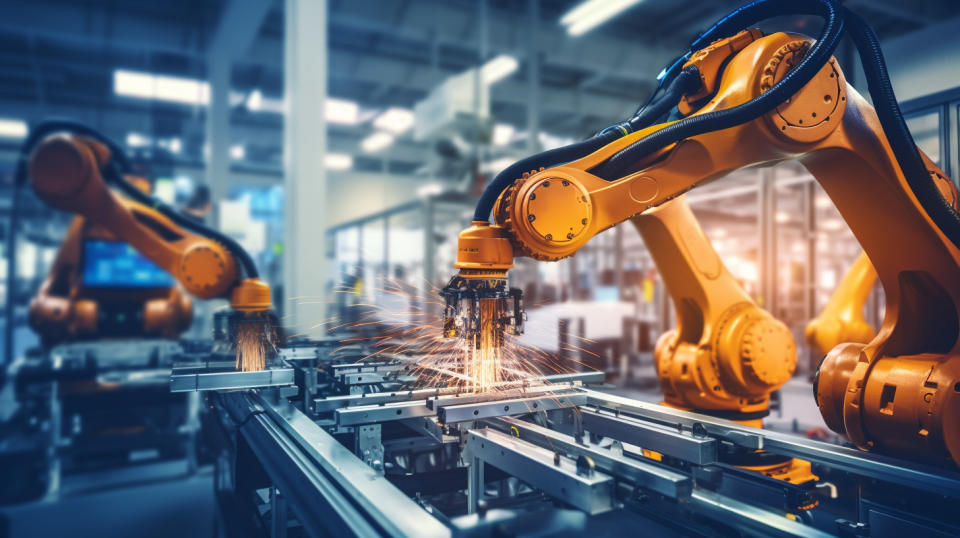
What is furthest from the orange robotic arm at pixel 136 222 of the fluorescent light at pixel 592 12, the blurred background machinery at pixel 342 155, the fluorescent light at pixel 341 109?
the fluorescent light at pixel 341 109

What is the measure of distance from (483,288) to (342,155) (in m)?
14.4

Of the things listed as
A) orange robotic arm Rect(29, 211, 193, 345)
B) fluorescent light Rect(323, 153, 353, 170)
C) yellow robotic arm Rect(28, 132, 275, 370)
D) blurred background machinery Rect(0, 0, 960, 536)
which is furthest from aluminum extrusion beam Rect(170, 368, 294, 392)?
fluorescent light Rect(323, 153, 353, 170)

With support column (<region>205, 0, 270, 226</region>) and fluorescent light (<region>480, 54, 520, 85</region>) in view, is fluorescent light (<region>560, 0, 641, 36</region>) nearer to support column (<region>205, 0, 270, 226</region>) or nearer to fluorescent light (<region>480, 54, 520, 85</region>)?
fluorescent light (<region>480, 54, 520, 85</region>)

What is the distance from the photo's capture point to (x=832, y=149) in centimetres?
165

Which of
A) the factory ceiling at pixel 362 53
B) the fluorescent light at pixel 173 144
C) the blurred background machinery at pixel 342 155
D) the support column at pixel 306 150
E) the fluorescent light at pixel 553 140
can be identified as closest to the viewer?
the blurred background machinery at pixel 342 155

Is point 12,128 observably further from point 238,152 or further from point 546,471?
point 546,471

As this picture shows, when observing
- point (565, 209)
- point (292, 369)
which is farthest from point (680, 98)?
point (292, 369)

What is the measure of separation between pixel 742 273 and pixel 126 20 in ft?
31.1

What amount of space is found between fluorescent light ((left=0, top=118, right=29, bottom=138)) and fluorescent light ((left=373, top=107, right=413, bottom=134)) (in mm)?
7801

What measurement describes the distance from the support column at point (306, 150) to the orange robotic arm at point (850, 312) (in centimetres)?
364

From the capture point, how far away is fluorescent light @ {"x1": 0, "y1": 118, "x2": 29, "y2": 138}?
1252 cm

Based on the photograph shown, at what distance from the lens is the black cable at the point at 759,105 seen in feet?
4.79

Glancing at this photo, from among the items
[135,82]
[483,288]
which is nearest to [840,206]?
[483,288]

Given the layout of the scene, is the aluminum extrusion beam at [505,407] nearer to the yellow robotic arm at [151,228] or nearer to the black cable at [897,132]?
the black cable at [897,132]
